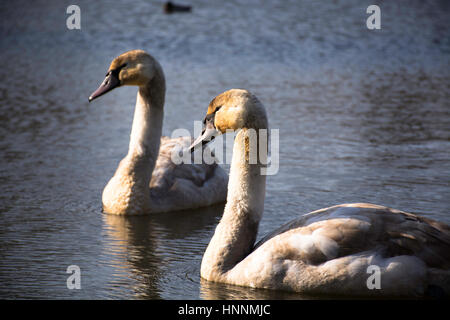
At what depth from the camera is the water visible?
24.1 feet

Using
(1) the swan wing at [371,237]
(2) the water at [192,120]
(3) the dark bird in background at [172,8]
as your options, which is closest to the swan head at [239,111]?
(1) the swan wing at [371,237]

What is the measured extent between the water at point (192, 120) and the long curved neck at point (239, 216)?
0.22m

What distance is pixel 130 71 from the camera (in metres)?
8.88

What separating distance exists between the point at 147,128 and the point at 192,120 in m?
3.98

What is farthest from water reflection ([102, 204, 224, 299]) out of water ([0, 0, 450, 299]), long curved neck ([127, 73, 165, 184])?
long curved neck ([127, 73, 165, 184])

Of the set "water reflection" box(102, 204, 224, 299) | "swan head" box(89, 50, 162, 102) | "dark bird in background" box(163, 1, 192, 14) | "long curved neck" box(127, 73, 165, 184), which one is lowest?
"water reflection" box(102, 204, 224, 299)

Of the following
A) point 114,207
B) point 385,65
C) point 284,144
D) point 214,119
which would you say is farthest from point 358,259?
point 385,65

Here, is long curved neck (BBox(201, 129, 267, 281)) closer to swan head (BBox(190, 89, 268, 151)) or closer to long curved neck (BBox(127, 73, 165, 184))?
swan head (BBox(190, 89, 268, 151))

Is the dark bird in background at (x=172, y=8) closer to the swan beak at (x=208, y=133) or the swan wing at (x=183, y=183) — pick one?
the swan wing at (x=183, y=183)

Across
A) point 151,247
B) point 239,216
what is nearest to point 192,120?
point 151,247

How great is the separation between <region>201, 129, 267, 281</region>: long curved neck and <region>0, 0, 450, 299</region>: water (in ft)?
0.71

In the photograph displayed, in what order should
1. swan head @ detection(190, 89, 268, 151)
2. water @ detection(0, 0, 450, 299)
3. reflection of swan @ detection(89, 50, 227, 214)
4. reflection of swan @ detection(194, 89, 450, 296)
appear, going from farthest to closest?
reflection of swan @ detection(89, 50, 227, 214), water @ detection(0, 0, 450, 299), swan head @ detection(190, 89, 268, 151), reflection of swan @ detection(194, 89, 450, 296)
